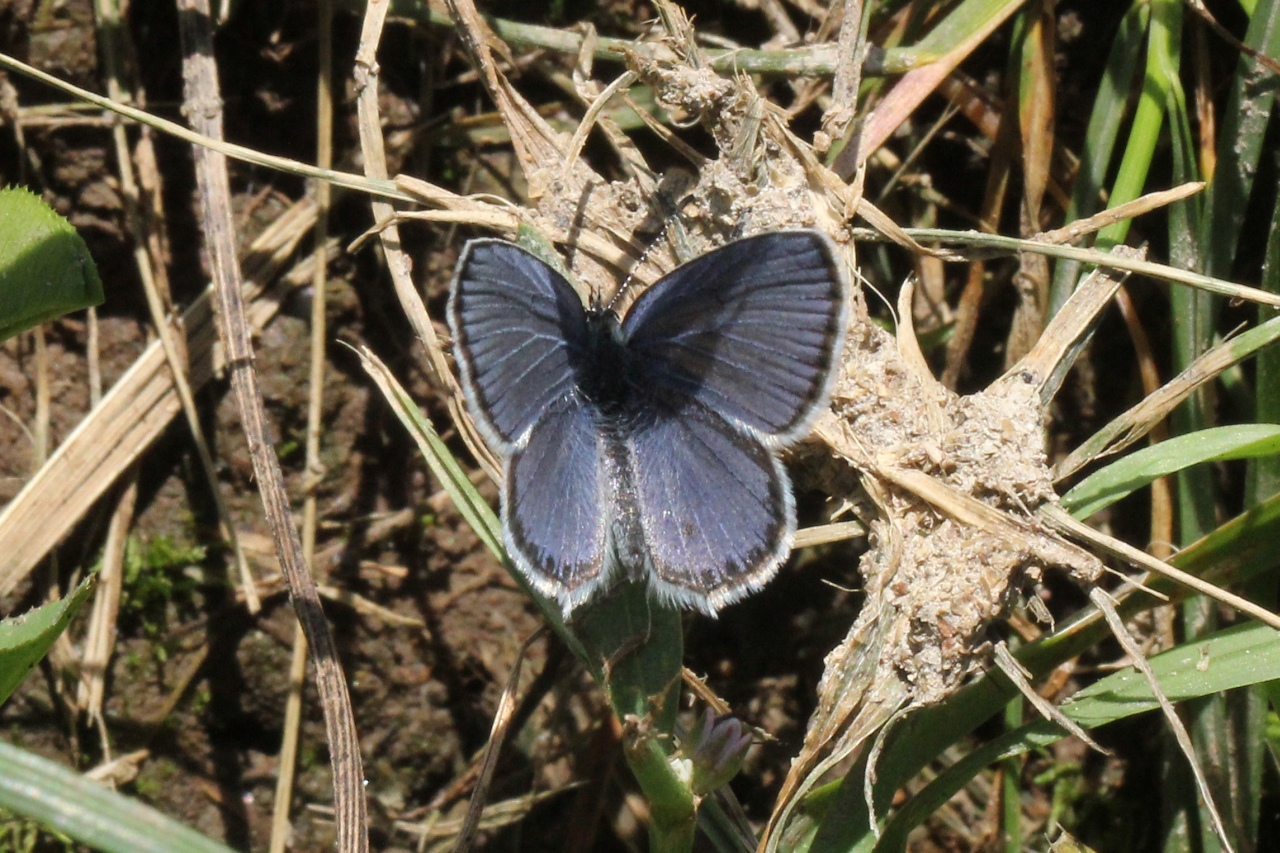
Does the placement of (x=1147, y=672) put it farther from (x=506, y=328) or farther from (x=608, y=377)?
(x=506, y=328)

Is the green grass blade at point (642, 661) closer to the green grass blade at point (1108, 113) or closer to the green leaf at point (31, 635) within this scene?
the green leaf at point (31, 635)

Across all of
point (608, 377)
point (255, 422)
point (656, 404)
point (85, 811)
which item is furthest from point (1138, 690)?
point (255, 422)

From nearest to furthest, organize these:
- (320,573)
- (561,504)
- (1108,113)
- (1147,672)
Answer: (1147,672), (561,504), (1108,113), (320,573)

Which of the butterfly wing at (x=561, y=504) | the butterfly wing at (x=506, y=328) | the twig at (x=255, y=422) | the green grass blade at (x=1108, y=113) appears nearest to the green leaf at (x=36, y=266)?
the twig at (x=255, y=422)

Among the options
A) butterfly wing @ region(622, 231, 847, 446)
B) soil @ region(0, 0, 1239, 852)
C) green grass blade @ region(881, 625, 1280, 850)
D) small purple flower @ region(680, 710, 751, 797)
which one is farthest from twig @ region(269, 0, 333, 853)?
green grass blade @ region(881, 625, 1280, 850)

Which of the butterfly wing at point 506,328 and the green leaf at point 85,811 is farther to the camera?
the butterfly wing at point 506,328

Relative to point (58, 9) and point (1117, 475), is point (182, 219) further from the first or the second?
point (1117, 475)
